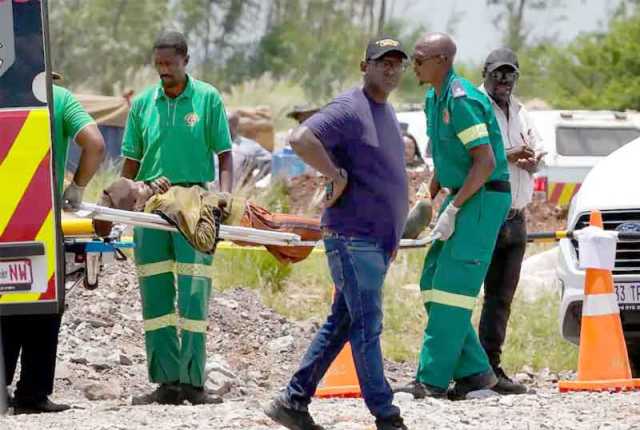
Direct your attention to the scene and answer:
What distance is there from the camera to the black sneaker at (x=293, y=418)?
23.6ft

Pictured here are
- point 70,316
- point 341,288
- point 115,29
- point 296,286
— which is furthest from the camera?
point 115,29

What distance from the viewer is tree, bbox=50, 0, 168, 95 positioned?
40125 millimetres

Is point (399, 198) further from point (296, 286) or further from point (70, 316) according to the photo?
point (296, 286)

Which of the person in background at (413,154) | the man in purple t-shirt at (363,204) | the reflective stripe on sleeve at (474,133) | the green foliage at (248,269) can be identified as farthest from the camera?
the person in background at (413,154)

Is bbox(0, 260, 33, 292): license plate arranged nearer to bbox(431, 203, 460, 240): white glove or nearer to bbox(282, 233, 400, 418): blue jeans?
bbox(282, 233, 400, 418): blue jeans

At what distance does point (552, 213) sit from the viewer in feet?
59.3

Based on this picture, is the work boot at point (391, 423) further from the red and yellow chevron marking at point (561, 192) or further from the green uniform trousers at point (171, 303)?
the red and yellow chevron marking at point (561, 192)

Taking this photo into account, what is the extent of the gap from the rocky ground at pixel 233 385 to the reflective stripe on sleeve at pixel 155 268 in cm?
67

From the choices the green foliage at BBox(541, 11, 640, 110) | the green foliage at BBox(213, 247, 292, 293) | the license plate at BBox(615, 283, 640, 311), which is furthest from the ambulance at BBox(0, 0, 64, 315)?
the green foliage at BBox(541, 11, 640, 110)

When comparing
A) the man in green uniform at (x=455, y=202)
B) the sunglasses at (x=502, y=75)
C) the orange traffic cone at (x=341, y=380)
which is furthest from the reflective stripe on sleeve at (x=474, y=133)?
the orange traffic cone at (x=341, y=380)

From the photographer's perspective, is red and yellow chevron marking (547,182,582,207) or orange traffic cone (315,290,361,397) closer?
orange traffic cone (315,290,361,397)

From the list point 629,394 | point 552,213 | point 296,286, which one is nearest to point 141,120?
point 629,394

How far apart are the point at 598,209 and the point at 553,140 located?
9570 millimetres

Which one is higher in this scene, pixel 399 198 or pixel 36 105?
pixel 36 105
